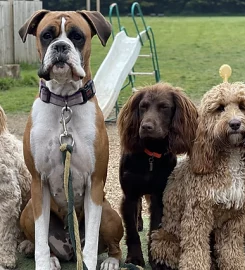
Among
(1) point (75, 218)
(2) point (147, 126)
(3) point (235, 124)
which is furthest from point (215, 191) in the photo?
(1) point (75, 218)

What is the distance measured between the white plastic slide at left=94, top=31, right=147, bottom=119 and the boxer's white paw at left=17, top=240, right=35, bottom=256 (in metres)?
5.35

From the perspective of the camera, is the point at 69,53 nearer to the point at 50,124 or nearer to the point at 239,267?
the point at 50,124

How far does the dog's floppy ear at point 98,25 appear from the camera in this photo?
3734mm

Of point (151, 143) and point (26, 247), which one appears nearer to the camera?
point (151, 143)

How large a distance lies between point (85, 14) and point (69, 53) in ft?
1.29

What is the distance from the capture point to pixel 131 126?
13.4 feet

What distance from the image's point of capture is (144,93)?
4.08m

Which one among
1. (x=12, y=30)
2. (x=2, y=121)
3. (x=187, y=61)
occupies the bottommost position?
(x=187, y=61)

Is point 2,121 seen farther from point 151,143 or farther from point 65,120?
point 151,143

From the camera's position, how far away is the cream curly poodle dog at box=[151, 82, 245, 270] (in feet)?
12.4

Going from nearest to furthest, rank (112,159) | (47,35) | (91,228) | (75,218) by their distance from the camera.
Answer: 1. (47,35)
2. (75,218)
3. (91,228)
4. (112,159)

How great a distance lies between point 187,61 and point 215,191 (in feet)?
54.3

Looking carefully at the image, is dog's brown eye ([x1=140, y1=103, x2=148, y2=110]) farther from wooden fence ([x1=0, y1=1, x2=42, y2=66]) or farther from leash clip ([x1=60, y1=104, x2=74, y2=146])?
wooden fence ([x1=0, y1=1, x2=42, y2=66])

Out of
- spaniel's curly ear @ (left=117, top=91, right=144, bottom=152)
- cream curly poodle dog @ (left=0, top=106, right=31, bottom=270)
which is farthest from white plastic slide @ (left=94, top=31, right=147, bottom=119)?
spaniel's curly ear @ (left=117, top=91, right=144, bottom=152)
